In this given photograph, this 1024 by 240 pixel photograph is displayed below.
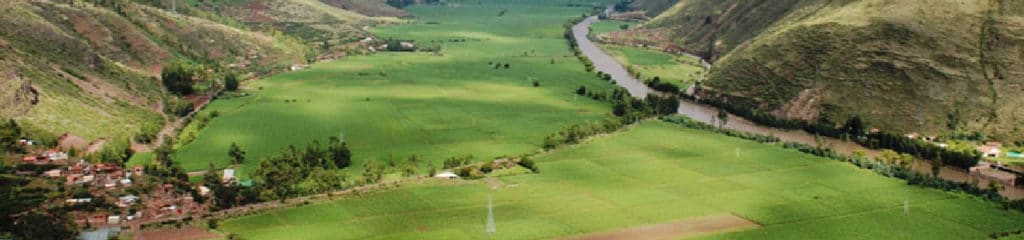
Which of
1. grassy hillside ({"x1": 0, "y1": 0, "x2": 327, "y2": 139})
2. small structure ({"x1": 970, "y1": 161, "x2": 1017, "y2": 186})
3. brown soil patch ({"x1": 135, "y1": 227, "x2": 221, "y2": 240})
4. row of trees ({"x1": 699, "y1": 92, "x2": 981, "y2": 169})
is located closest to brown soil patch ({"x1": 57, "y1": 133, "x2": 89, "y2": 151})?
grassy hillside ({"x1": 0, "y1": 0, "x2": 327, "y2": 139})

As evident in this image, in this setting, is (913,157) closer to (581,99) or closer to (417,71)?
(581,99)

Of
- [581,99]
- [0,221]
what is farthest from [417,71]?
[0,221]

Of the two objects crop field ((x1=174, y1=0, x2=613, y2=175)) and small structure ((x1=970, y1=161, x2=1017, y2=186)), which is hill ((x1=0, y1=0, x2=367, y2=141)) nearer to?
crop field ((x1=174, y1=0, x2=613, y2=175))

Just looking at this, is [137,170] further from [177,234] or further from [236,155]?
[177,234]

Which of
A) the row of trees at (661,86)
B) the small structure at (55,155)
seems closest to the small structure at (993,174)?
the row of trees at (661,86)

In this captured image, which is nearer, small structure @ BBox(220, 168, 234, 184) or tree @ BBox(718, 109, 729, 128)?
small structure @ BBox(220, 168, 234, 184)

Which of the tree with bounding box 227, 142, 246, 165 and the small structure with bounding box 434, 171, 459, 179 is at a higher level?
the tree with bounding box 227, 142, 246, 165
